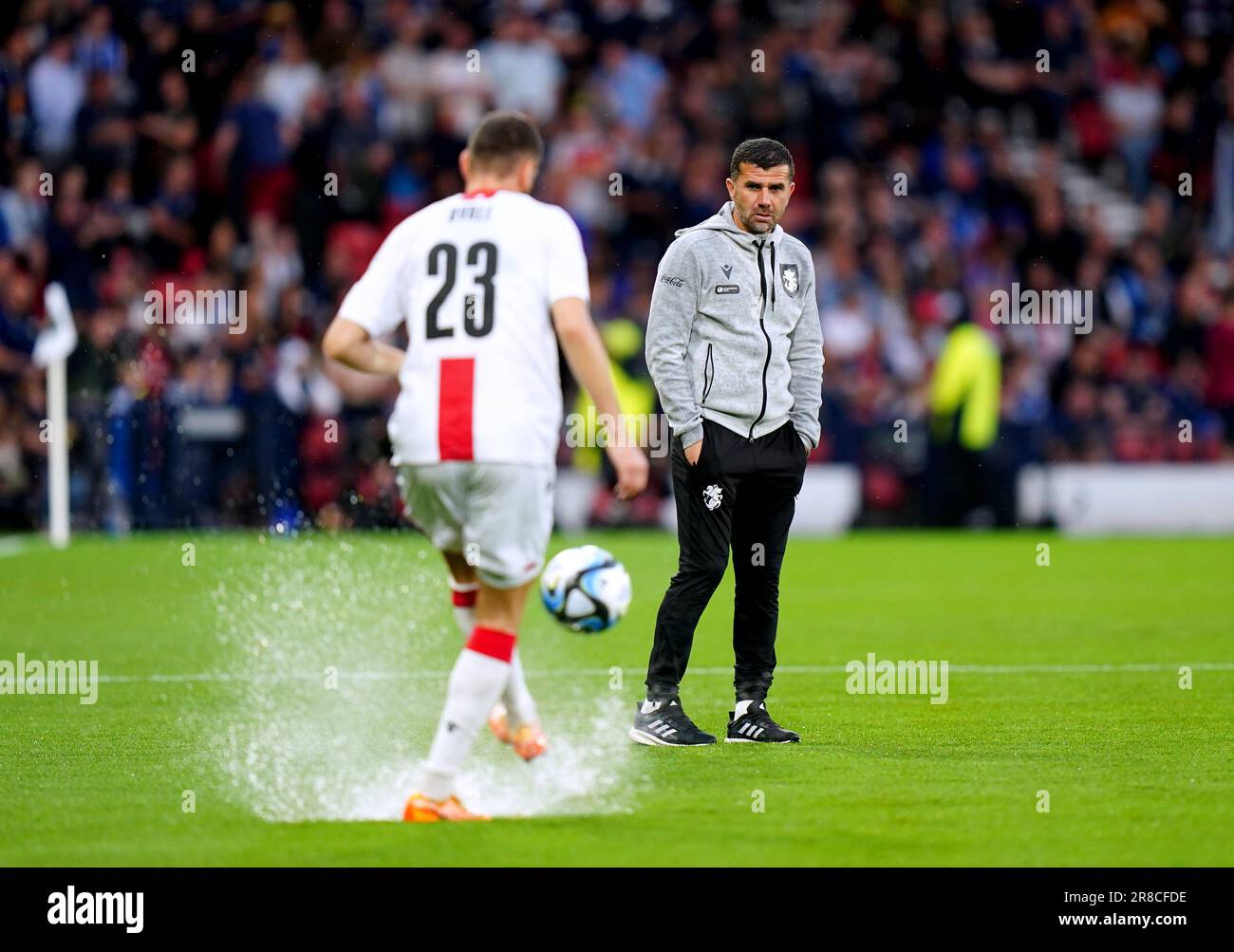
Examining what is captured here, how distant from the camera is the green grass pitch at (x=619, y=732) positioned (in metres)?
6.15

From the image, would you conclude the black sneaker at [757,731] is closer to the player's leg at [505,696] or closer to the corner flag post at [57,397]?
the player's leg at [505,696]

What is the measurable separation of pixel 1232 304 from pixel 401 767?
1805cm

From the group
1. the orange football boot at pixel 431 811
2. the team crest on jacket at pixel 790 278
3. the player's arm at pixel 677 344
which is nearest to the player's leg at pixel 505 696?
the orange football boot at pixel 431 811

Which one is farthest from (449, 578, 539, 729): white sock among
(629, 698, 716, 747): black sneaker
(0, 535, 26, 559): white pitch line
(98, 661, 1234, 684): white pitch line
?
(0, 535, 26, 559): white pitch line

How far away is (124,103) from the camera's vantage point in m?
22.7

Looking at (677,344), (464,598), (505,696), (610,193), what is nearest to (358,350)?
(464,598)

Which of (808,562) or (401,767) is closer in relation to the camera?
(401,767)

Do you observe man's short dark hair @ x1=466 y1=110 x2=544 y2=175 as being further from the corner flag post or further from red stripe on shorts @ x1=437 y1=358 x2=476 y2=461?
the corner flag post

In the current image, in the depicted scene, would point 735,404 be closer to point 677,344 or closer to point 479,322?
point 677,344

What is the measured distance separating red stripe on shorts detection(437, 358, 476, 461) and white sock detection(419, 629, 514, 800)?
0.63m

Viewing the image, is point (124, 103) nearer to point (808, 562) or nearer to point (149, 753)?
point (808, 562)

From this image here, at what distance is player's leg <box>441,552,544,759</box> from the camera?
22.2 feet

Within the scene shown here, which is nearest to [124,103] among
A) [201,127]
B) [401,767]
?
[201,127]

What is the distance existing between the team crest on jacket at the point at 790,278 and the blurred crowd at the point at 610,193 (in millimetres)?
12284
